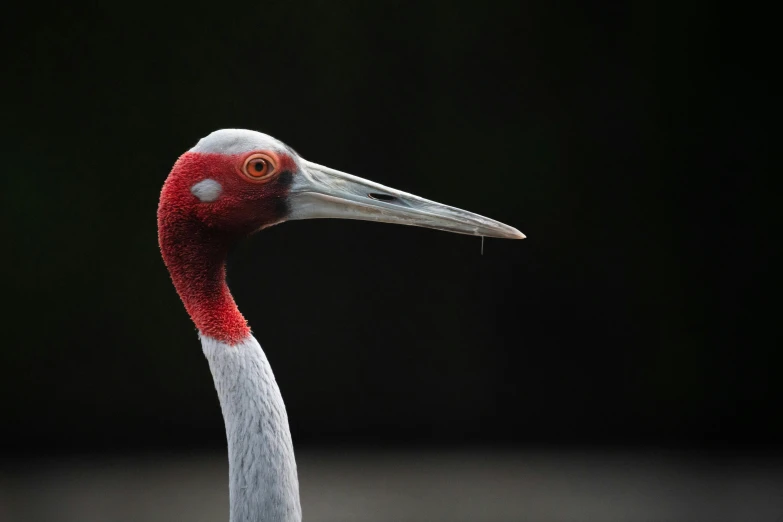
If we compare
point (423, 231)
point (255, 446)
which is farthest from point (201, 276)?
point (423, 231)

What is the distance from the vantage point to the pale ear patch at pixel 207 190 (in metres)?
1.93

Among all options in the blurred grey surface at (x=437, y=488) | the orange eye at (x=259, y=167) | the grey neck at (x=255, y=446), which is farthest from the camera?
the blurred grey surface at (x=437, y=488)

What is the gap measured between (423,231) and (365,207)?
289 centimetres

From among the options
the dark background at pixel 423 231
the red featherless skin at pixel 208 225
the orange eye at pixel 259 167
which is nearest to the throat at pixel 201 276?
the red featherless skin at pixel 208 225

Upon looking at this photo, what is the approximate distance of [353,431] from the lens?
4934 mm

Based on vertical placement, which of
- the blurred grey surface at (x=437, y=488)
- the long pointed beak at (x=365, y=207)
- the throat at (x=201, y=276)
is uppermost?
the long pointed beak at (x=365, y=207)

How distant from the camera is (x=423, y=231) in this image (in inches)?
193

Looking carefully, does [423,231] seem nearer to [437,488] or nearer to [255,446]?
[437,488]

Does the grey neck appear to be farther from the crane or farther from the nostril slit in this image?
the nostril slit

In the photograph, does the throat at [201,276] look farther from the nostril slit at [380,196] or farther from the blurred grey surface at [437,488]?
the blurred grey surface at [437,488]

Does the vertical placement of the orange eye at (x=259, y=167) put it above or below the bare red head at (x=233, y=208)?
above

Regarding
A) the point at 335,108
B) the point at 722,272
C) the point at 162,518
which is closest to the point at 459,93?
the point at 335,108

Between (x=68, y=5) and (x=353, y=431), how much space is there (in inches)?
109

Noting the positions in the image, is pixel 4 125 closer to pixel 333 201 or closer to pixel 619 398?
pixel 333 201
